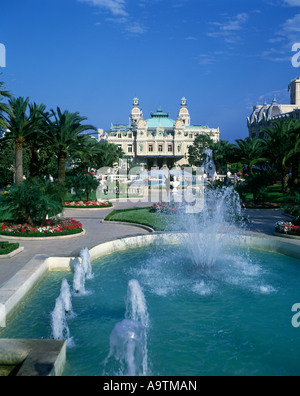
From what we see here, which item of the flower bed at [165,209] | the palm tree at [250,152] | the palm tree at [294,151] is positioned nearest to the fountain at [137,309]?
the flower bed at [165,209]

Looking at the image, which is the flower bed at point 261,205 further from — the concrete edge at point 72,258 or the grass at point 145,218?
the concrete edge at point 72,258

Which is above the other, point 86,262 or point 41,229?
point 41,229

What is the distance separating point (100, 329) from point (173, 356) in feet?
5.31

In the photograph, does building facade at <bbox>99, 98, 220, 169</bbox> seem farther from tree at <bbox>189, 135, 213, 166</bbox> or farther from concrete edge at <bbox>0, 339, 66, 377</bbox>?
concrete edge at <bbox>0, 339, 66, 377</bbox>

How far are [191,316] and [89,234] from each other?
→ 866 cm

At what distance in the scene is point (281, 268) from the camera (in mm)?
10836

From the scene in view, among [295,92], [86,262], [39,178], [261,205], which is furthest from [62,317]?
[295,92]

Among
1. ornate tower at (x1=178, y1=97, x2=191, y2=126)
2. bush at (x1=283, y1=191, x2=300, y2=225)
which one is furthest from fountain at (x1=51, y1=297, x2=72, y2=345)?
ornate tower at (x1=178, y1=97, x2=191, y2=126)

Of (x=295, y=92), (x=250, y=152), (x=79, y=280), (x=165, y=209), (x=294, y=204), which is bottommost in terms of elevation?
(x=79, y=280)

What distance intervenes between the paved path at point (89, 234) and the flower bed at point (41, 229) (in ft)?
1.47

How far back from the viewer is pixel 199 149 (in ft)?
250

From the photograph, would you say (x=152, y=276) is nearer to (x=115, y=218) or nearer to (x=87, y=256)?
(x=87, y=256)

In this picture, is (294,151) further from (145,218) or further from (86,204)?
(86,204)

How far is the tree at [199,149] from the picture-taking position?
75.7m
